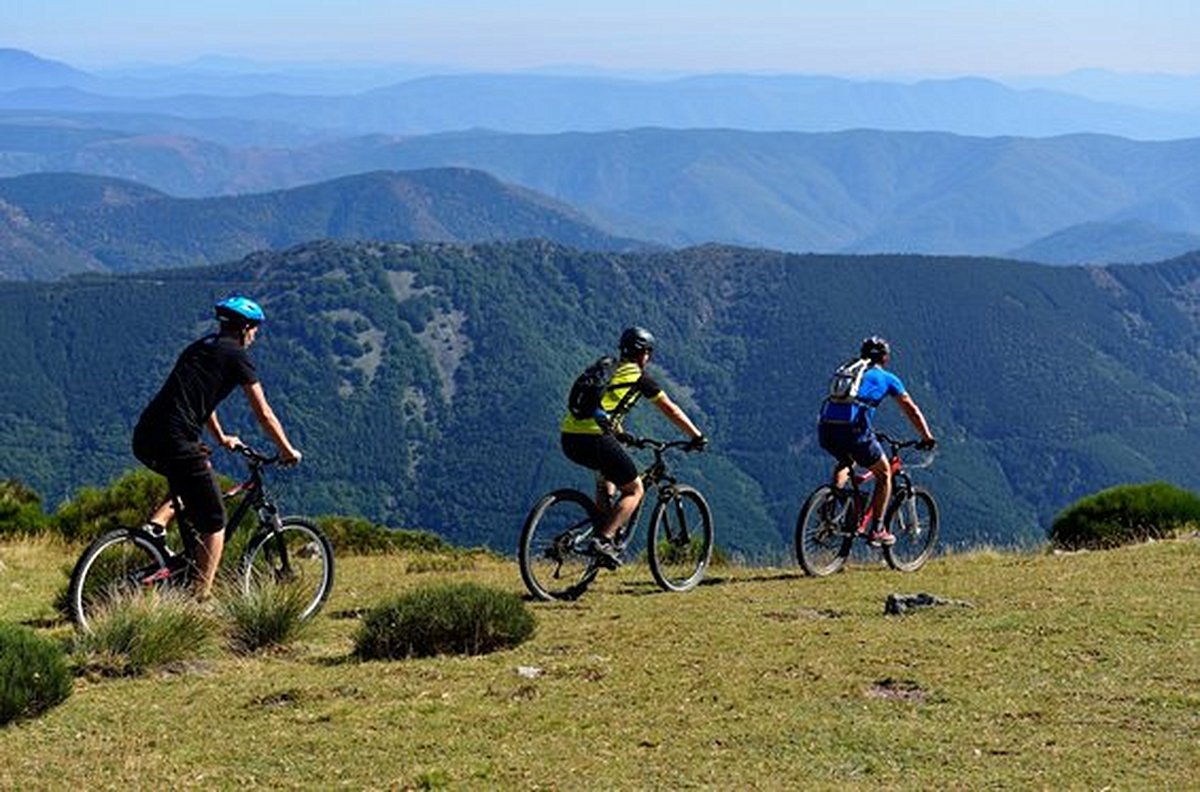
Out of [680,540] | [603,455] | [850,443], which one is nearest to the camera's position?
[603,455]

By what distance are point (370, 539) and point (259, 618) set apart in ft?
46.8

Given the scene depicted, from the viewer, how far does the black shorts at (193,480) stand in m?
9.52

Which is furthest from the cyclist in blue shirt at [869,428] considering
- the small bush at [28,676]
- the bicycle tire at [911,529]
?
the small bush at [28,676]

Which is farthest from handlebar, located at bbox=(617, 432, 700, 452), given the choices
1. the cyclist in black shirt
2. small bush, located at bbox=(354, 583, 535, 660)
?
the cyclist in black shirt

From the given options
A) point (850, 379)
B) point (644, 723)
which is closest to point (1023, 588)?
point (850, 379)

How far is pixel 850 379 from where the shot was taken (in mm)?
13492

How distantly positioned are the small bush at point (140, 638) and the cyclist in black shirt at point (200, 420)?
24.3 inches

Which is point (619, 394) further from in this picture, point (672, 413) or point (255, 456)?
point (255, 456)

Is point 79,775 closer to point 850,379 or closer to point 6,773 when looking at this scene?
point 6,773

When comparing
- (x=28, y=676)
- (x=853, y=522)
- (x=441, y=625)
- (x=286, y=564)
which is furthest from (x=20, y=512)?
(x=28, y=676)

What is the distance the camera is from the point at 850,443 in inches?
541

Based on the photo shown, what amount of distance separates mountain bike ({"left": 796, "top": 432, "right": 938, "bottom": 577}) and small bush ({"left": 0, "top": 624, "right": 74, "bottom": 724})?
731 cm

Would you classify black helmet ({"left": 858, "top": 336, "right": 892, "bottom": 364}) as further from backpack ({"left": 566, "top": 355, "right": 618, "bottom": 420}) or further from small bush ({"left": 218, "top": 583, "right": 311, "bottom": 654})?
small bush ({"left": 218, "top": 583, "right": 311, "bottom": 654})

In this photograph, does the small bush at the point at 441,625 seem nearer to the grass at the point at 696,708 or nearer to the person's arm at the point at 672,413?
the grass at the point at 696,708
